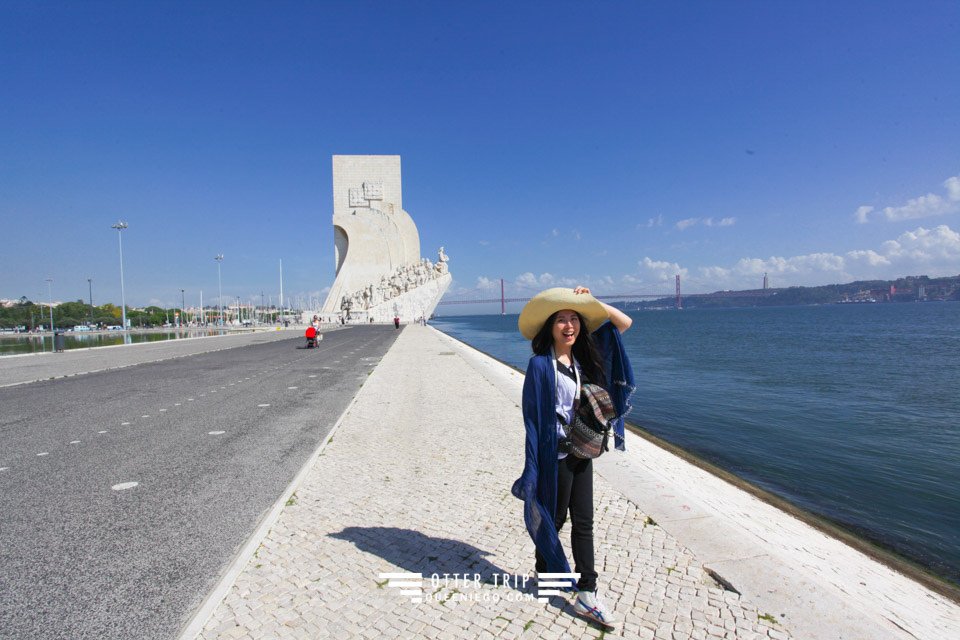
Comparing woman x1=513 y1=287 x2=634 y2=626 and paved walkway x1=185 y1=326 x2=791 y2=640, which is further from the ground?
woman x1=513 y1=287 x2=634 y2=626

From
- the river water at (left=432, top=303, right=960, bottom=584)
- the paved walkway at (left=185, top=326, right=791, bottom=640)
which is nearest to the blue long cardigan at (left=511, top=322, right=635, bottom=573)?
the paved walkway at (left=185, top=326, right=791, bottom=640)

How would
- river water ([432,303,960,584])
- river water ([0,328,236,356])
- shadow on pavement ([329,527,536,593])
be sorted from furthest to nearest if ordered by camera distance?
river water ([0,328,236,356]), river water ([432,303,960,584]), shadow on pavement ([329,527,536,593])

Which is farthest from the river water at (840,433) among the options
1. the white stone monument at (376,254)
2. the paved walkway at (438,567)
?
the white stone monument at (376,254)

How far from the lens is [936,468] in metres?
6.21

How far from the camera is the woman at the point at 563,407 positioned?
1948mm

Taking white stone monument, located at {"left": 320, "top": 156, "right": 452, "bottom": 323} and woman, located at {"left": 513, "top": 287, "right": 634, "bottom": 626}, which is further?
white stone monument, located at {"left": 320, "top": 156, "right": 452, "bottom": 323}

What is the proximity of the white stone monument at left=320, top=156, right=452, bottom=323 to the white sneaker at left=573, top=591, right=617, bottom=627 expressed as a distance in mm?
45174

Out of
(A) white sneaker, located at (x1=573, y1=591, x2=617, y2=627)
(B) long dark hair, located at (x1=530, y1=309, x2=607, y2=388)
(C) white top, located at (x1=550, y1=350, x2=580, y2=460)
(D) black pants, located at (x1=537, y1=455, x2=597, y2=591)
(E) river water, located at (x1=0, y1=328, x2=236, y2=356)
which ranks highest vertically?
(B) long dark hair, located at (x1=530, y1=309, x2=607, y2=388)

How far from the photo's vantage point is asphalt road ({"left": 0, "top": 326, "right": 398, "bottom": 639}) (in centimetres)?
207

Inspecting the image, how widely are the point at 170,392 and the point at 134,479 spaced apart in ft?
15.6

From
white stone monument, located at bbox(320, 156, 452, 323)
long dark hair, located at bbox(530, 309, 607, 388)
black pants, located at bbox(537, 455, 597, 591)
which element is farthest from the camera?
white stone monument, located at bbox(320, 156, 452, 323)

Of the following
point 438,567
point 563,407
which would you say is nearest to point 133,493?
point 438,567

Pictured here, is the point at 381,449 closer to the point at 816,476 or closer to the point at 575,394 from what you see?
the point at 575,394

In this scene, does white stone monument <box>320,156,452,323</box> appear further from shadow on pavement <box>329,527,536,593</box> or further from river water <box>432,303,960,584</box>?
shadow on pavement <box>329,527,536,593</box>
